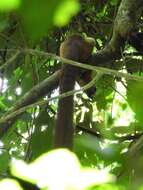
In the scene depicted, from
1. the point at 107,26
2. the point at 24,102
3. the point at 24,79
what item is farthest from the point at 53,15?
the point at 107,26

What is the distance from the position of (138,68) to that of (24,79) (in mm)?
492

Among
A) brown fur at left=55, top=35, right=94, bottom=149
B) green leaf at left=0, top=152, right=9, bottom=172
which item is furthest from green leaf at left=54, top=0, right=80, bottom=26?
green leaf at left=0, top=152, right=9, bottom=172

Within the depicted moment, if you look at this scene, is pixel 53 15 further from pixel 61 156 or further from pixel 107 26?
pixel 107 26

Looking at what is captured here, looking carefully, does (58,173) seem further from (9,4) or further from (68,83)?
(68,83)

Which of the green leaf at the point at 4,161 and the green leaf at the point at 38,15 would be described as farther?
the green leaf at the point at 4,161

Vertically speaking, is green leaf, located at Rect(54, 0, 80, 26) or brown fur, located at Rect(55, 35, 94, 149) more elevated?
brown fur, located at Rect(55, 35, 94, 149)

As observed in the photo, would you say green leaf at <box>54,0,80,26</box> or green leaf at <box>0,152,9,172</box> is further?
green leaf at <box>0,152,9,172</box>

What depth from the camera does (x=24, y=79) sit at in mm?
1711

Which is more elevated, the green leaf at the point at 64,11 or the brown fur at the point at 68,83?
the brown fur at the point at 68,83

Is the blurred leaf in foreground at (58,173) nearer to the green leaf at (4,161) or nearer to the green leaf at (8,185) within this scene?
the green leaf at (8,185)

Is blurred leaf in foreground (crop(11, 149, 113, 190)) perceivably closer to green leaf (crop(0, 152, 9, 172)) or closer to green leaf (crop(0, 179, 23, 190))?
green leaf (crop(0, 179, 23, 190))

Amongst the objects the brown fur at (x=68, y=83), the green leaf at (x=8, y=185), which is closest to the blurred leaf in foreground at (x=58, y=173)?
the green leaf at (x=8, y=185)

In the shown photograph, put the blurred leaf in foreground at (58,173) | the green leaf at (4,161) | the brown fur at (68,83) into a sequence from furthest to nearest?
the green leaf at (4,161), the brown fur at (68,83), the blurred leaf in foreground at (58,173)

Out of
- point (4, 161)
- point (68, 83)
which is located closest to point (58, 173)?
point (68, 83)
